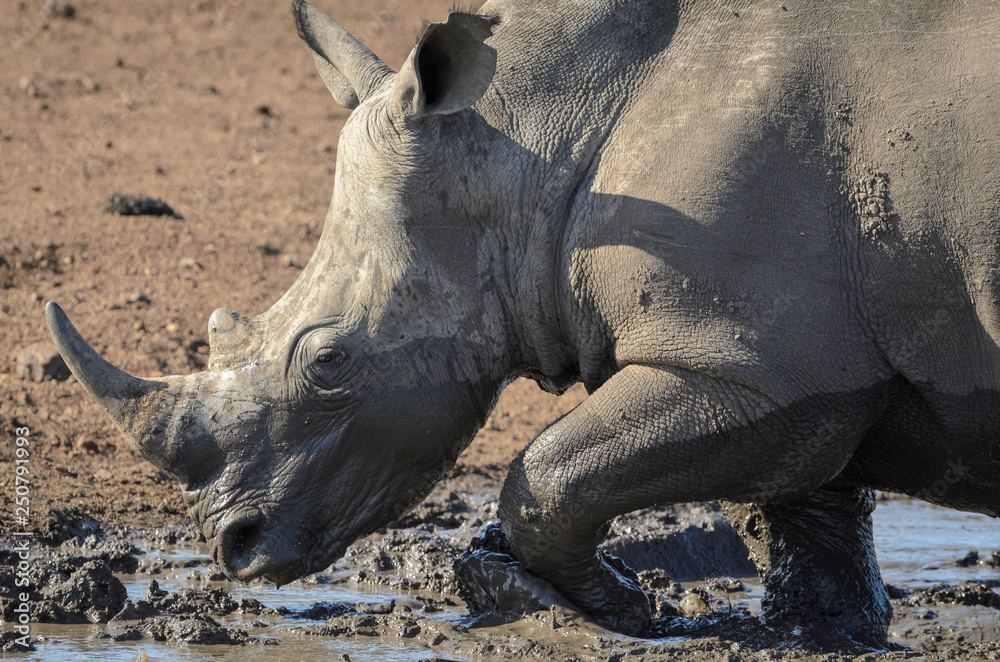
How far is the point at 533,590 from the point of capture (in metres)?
4.33

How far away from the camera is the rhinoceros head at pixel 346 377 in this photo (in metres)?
A: 4.11

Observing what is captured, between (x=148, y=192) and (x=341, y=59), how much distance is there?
6.36 m

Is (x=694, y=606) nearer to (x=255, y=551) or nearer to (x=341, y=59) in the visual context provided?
(x=255, y=551)

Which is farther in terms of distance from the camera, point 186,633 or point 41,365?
point 41,365

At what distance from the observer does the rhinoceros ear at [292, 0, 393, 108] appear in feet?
14.9

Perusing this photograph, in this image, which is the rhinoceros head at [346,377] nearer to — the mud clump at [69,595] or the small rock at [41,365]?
the mud clump at [69,595]

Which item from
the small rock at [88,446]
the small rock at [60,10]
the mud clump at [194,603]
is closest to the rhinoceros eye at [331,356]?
the mud clump at [194,603]

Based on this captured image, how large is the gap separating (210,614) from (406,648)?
2.57 feet

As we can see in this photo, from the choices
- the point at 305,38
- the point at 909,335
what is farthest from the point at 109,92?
A: the point at 909,335

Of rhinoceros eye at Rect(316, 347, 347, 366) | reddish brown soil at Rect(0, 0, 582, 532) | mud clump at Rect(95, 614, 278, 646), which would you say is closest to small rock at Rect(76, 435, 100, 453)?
reddish brown soil at Rect(0, 0, 582, 532)

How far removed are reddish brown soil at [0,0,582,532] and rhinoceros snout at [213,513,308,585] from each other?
1764 millimetres

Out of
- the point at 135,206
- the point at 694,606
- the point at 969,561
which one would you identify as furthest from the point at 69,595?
the point at 135,206

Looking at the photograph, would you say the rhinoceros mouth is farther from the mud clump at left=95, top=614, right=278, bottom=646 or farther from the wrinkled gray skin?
the mud clump at left=95, top=614, right=278, bottom=646

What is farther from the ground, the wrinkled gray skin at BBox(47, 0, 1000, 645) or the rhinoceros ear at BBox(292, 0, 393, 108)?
the rhinoceros ear at BBox(292, 0, 393, 108)
